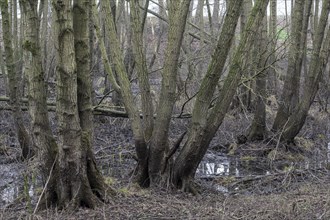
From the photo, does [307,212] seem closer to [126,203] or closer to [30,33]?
[126,203]

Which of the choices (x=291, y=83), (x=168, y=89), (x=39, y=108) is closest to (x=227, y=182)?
(x=168, y=89)

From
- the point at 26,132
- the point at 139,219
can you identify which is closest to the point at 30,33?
the point at 139,219

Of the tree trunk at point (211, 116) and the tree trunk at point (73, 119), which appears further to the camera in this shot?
the tree trunk at point (211, 116)

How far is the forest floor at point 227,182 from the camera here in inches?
186

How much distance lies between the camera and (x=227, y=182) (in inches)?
297

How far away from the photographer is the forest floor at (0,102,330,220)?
4730 millimetres

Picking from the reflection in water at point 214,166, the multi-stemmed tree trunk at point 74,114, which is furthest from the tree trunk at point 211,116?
the reflection in water at point 214,166

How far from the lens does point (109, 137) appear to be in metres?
10.2

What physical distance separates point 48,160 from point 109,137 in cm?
538

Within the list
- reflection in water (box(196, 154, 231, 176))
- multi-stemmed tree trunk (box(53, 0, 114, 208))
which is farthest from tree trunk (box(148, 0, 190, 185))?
reflection in water (box(196, 154, 231, 176))

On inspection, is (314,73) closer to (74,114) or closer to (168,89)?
(168,89)

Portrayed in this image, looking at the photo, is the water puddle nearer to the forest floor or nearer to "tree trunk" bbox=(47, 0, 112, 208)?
the forest floor

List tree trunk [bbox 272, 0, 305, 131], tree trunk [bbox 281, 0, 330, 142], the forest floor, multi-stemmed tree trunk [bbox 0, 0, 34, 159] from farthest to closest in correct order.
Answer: tree trunk [bbox 272, 0, 305, 131] < tree trunk [bbox 281, 0, 330, 142] < multi-stemmed tree trunk [bbox 0, 0, 34, 159] < the forest floor

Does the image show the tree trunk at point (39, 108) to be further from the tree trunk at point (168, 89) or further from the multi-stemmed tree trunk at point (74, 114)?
the tree trunk at point (168, 89)
